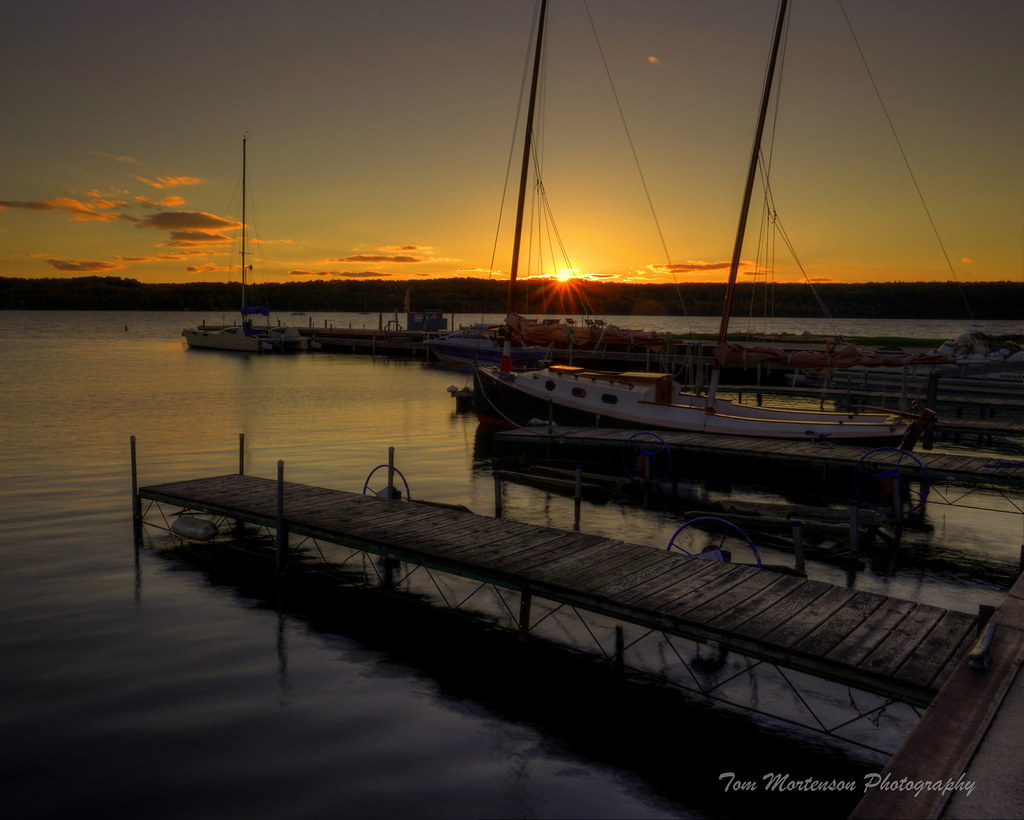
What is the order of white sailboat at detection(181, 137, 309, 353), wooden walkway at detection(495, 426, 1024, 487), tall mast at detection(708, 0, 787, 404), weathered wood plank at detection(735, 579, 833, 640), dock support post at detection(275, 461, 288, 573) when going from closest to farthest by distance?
weathered wood plank at detection(735, 579, 833, 640) → dock support post at detection(275, 461, 288, 573) → wooden walkway at detection(495, 426, 1024, 487) → tall mast at detection(708, 0, 787, 404) → white sailboat at detection(181, 137, 309, 353)

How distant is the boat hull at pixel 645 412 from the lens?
82.2 feet

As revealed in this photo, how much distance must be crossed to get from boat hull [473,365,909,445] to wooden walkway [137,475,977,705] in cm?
1387

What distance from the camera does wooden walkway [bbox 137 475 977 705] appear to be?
8812mm

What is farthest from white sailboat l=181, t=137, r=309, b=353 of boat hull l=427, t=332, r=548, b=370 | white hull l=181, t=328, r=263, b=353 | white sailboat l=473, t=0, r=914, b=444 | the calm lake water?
the calm lake water

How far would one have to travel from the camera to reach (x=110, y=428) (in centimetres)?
3591

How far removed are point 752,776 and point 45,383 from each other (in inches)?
2421

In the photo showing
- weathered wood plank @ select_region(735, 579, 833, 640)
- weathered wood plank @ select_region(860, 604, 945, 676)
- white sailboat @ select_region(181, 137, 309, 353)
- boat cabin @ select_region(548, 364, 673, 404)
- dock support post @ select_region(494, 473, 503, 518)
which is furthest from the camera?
white sailboat @ select_region(181, 137, 309, 353)

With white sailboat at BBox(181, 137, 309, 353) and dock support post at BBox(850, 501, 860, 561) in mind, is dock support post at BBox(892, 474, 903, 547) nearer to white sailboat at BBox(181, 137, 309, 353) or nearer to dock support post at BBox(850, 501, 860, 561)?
dock support post at BBox(850, 501, 860, 561)

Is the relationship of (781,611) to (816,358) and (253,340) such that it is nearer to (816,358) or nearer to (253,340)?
(816,358)

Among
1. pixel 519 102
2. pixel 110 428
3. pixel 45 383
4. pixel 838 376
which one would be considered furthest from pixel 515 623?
pixel 45 383

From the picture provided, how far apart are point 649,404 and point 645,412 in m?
0.36

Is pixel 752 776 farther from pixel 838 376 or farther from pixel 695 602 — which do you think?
pixel 838 376

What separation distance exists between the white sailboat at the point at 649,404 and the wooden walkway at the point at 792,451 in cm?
56

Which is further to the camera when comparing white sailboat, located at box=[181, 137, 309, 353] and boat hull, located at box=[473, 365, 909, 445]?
white sailboat, located at box=[181, 137, 309, 353]
